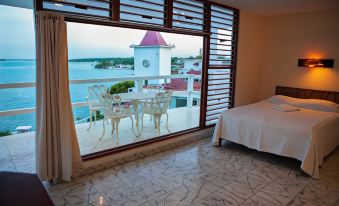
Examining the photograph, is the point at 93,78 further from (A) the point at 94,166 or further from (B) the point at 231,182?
(B) the point at 231,182

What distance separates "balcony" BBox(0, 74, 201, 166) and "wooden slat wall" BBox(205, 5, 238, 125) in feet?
2.47

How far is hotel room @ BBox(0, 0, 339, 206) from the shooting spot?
2.66 metres

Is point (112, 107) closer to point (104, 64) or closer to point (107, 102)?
point (107, 102)

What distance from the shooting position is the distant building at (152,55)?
6.90m

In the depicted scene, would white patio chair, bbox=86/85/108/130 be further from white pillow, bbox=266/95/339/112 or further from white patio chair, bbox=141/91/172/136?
white pillow, bbox=266/95/339/112

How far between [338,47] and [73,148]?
187 inches

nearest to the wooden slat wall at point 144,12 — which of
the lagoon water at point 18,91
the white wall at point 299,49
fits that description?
the lagoon water at point 18,91

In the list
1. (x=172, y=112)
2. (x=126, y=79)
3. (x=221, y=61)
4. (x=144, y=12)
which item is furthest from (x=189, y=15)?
(x=172, y=112)

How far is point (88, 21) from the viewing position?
113 inches

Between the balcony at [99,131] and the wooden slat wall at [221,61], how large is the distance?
753 millimetres

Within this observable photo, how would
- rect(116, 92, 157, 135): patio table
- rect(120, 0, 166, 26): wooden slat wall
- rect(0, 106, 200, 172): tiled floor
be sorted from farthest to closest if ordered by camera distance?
1. rect(116, 92, 157, 135): patio table
2. rect(0, 106, 200, 172): tiled floor
3. rect(120, 0, 166, 26): wooden slat wall

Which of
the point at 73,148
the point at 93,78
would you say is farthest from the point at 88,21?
the point at 93,78

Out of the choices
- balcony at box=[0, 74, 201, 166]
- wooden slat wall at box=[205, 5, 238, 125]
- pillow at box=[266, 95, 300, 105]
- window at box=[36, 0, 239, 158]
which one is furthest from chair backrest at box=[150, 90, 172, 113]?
pillow at box=[266, 95, 300, 105]

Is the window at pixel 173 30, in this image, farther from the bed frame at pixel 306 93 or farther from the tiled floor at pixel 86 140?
the bed frame at pixel 306 93
